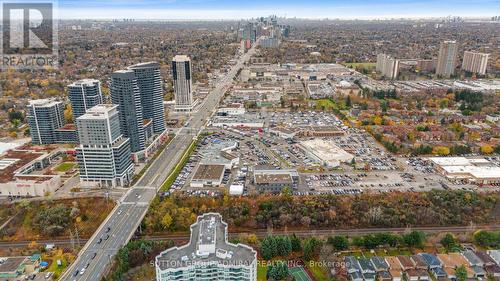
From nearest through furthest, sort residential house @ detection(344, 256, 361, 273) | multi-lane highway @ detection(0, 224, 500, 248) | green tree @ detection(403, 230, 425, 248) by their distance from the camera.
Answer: residential house @ detection(344, 256, 361, 273), green tree @ detection(403, 230, 425, 248), multi-lane highway @ detection(0, 224, 500, 248)

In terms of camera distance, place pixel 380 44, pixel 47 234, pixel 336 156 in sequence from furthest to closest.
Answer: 1. pixel 380 44
2. pixel 336 156
3. pixel 47 234

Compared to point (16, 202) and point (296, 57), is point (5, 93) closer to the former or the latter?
point (16, 202)

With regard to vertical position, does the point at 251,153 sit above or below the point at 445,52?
below

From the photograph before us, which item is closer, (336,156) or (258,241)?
(258,241)

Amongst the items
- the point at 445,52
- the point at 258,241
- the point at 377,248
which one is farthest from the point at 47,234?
the point at 445,52

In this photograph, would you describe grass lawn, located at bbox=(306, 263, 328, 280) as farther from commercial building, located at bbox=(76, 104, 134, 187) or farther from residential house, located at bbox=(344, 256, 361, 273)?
commercial building, located at bbox=(76, 104, 134, 187)

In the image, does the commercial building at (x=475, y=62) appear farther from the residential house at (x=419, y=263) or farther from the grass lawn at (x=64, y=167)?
the grass lawn at (x=64, y=167)

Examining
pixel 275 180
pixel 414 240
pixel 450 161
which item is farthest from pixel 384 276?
pixel 450 161

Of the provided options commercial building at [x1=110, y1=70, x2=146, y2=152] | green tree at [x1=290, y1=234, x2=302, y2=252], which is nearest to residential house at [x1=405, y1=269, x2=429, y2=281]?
green tree at [x1=290, y1=234, x2=302, y2=252]

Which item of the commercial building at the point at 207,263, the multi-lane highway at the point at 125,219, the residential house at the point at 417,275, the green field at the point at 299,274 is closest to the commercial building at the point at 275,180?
the multi-lane highway at the point at 125,219
